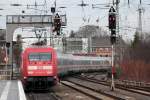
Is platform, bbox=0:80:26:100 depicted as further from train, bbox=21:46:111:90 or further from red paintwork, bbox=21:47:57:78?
red paintwork, bbox=21:47:57:78

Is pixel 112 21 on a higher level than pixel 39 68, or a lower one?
higher

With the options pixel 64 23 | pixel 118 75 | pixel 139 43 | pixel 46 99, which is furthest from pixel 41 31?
pixel 46 99

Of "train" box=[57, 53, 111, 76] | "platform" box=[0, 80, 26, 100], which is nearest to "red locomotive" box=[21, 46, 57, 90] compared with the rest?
"platform" box=[0, 80, 26, 100]

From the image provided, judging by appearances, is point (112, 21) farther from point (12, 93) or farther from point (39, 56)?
point (12, 93)

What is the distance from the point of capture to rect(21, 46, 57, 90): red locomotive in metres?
36.0

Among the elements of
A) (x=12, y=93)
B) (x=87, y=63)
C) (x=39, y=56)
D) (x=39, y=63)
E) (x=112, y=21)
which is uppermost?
(x=112, y=21)

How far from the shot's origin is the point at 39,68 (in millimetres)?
36344

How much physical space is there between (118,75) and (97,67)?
31.1m

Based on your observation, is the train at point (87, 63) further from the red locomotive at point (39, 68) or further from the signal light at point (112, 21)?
the signal light at point (112, 21)

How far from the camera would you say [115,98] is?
99.6 ft

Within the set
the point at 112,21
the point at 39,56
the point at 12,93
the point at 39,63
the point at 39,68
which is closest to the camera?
the point at 12,93

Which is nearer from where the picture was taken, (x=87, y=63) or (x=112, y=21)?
(x=112, y=21)

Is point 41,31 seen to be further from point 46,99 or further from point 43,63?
point 46,99

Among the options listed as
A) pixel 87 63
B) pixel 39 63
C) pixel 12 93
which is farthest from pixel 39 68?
pixel 87 63
